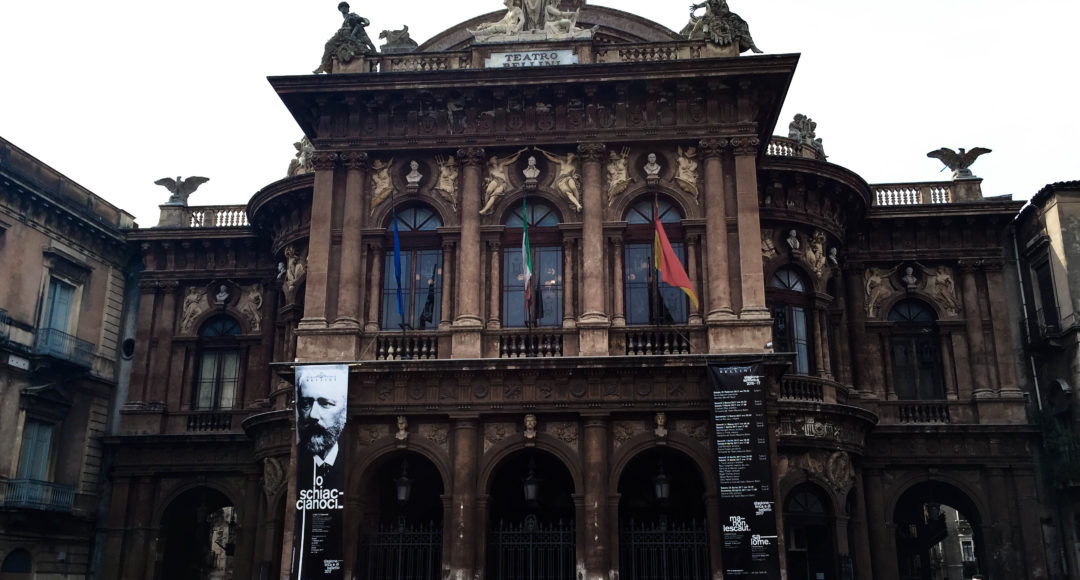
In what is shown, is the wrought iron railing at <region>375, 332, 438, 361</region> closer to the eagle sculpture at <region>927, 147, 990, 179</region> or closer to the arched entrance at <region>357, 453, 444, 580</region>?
the arched entrance at <region>357, 453, 444, 580</region>

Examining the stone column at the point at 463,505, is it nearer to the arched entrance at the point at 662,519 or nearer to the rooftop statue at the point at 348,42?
the arched entrance at the point at 662,519

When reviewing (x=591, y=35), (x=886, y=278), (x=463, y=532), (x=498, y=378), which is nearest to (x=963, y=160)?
(x=886, y=278)

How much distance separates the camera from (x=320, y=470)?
20078mm

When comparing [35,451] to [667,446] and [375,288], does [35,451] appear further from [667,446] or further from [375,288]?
[667,446]

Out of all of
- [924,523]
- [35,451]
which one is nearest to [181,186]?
[35,451]

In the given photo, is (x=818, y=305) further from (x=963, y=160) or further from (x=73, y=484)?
(x=73, y=484)

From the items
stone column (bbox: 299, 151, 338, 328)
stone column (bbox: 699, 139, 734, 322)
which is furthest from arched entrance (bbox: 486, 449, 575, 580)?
stone column (bbox: 299, 151, 338, 328)

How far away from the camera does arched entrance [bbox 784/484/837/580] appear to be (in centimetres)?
2325

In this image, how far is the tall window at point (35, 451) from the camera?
84.8ft

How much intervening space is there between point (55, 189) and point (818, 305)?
67.7 ft

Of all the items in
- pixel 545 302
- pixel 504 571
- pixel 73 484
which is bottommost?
pixel 504 571

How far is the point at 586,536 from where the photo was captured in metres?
19.6

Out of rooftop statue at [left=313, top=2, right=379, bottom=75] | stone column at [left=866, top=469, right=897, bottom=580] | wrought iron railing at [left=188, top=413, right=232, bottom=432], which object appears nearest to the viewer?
rooftop statue at [left=313, top=2, right=379, bottom=75]

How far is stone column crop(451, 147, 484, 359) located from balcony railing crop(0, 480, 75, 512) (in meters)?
12.4
